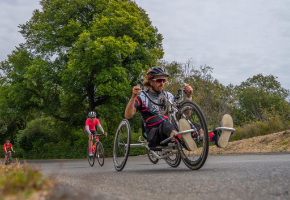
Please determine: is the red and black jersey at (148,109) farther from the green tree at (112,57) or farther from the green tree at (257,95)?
the green tree at (257,95)

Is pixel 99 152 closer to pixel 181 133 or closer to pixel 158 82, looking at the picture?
pixel 158 82

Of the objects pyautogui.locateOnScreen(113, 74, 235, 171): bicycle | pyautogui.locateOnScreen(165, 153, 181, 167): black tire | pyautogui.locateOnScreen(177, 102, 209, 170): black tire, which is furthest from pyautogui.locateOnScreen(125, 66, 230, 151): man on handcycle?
pyautogui.locateOnScreen(165, 153, 181, 167): black tire

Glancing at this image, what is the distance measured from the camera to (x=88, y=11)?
101 feet

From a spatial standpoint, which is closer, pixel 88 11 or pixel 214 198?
pixel 214 198

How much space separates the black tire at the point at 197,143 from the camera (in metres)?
4.92

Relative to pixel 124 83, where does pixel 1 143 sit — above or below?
below

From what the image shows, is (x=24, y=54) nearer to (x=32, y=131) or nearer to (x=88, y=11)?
(x=88, y=11)

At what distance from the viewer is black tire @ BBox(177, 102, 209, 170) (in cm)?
492

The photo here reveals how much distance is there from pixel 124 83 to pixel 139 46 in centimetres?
417

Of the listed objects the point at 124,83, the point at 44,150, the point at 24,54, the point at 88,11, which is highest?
the point at 88,11

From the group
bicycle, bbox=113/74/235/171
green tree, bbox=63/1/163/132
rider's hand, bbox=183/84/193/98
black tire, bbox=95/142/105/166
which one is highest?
green tree, bbox=63/1/163/132

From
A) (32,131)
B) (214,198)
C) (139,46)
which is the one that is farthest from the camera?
(32,131)

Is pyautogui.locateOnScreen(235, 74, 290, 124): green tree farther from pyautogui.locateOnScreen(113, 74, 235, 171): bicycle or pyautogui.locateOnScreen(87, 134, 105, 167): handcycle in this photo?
pyautogui.locateOnScreen(113, 74, 235, 171): bicycle

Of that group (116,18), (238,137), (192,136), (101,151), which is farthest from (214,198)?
(116,18)
